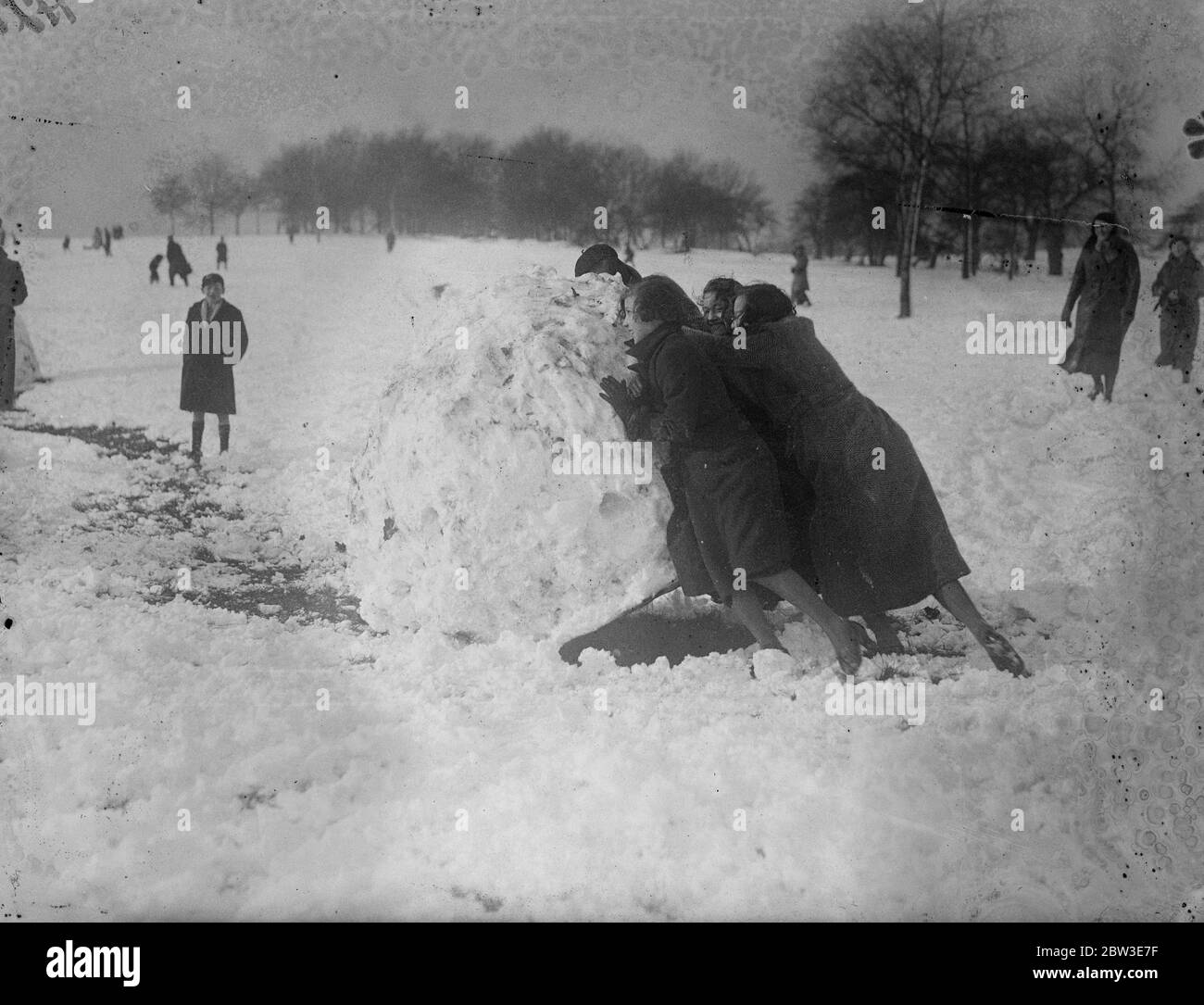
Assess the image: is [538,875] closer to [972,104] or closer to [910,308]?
[910,308]

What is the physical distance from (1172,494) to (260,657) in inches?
129

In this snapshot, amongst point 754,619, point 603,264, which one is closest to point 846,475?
point 754,619

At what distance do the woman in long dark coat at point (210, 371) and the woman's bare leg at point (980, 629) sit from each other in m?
2.64

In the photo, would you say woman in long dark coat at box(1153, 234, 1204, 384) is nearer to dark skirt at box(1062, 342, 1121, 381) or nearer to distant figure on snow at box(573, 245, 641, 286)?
dark skirt at box(1062, 342, 1121, 381)

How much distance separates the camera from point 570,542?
3.11 m

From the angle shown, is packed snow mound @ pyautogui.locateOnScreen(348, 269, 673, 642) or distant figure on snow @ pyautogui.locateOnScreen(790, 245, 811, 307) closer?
packed snow mound @ pyautogui.locateOnScreen(348, 269, 673, 642)

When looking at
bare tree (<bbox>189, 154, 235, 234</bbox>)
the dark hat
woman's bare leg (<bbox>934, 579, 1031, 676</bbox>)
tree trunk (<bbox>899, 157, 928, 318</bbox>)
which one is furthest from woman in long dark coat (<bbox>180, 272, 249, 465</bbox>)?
woman's bare leg (<bbox>934, 579, 1031, 676</bbox>)

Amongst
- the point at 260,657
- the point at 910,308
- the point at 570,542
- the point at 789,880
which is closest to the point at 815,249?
the point at 910,308

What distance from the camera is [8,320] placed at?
12.0ft

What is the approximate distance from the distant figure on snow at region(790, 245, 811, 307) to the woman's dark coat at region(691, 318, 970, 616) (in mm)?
374

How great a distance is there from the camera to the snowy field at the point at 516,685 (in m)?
2.87

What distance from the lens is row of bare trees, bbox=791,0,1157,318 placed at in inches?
135

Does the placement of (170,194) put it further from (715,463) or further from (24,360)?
(715,463)

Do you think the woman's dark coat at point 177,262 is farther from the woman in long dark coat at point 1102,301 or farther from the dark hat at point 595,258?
the woman in long dark coat at point 1102,301
